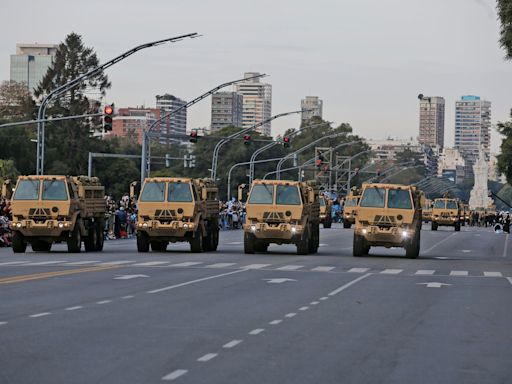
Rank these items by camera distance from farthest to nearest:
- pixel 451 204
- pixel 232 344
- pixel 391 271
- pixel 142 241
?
pixel 451 204 < pixel 142 241 < pixel 391 271 < pixel 232 344

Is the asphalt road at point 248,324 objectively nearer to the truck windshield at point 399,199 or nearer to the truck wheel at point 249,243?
the truck wheel at point 249,243

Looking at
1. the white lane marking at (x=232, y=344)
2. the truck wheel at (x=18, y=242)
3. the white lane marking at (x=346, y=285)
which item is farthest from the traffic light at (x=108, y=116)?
the white lane marking at (x=232, y=344)

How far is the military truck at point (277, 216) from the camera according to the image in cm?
4712

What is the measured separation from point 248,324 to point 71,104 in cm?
12948

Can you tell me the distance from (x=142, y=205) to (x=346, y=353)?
30449 mm

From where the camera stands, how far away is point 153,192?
153ft

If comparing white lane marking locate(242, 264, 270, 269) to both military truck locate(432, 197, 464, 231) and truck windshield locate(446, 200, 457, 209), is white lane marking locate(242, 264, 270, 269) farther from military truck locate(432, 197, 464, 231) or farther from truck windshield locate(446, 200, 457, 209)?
truck windshield locate(446, 200, 457, 209)

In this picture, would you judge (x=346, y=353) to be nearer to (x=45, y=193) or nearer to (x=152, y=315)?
(x=152, y=315)

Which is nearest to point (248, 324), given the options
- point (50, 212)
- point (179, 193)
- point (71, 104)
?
point (50, 212)

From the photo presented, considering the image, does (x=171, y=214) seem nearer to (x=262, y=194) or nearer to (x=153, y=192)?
(x=153, y=192)

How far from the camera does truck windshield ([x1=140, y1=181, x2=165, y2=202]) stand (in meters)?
46.4

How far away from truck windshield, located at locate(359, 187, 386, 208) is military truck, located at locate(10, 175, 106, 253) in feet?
30.4

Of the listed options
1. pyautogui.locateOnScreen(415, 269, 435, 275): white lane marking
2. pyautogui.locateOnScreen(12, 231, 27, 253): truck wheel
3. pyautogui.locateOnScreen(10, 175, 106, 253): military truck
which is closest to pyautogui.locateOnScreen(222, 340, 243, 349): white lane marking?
pyautogui.locateOnScreen(415, 269, 435, 275): white lane marking

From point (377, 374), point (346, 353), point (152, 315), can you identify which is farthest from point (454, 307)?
point (377, 374)
